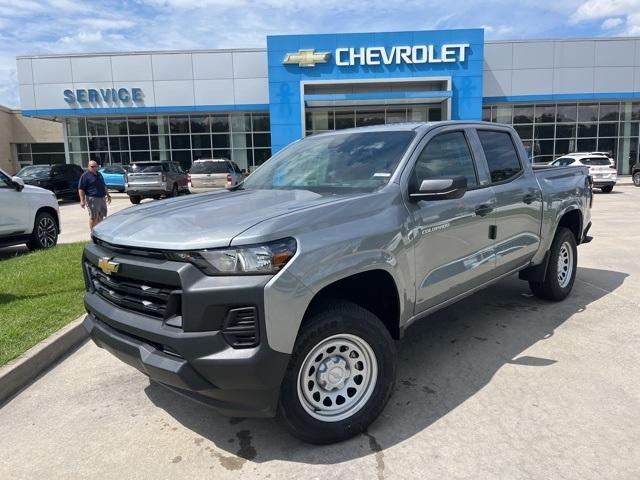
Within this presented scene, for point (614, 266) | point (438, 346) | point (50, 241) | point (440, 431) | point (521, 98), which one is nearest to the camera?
point (440, 431)

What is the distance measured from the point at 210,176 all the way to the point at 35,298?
14.5m

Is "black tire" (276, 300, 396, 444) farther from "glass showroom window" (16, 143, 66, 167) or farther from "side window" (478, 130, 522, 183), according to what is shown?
"glass showroom window" (16, 143, 66, 167)

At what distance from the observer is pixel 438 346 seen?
14.9 feet

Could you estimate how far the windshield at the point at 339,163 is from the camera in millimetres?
3654

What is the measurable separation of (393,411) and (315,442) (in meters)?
0.68

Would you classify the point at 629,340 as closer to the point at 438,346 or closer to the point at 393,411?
the point at 438,346

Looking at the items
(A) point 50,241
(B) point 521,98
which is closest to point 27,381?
(A) point 50,241

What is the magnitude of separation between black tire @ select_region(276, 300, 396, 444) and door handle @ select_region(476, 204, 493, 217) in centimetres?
147

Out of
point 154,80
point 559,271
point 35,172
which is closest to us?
point 559,271

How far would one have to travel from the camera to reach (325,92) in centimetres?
2936

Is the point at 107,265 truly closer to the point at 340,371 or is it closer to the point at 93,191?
the point at 340,371

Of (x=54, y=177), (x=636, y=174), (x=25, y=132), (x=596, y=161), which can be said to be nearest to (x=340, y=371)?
(x=596, y=161)

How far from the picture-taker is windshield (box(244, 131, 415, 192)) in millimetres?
3654

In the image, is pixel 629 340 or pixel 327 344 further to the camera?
pixel 629 340
